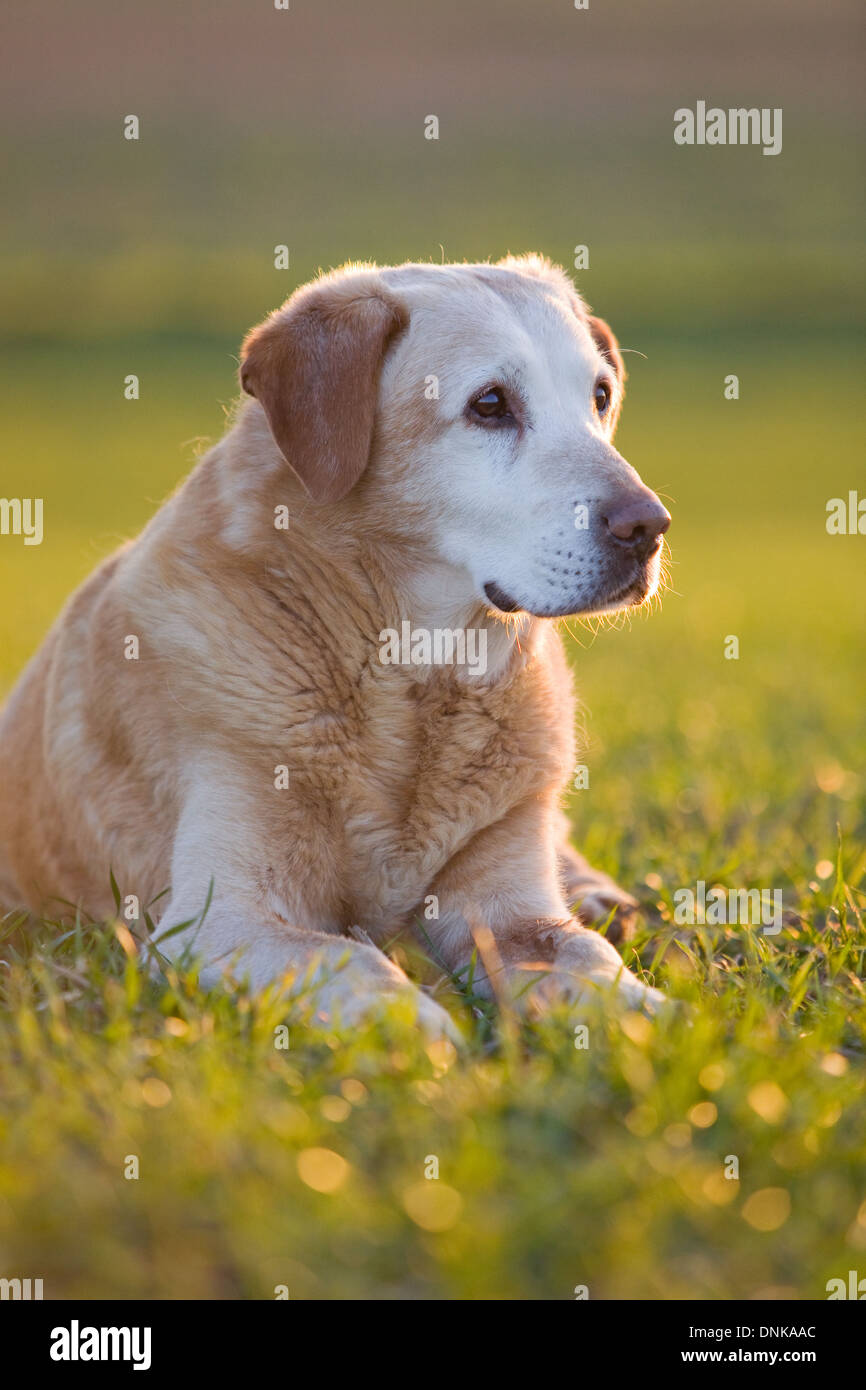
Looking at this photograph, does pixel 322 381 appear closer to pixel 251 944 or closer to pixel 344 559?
pixel 344 559

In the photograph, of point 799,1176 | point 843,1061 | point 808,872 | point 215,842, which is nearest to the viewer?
point 799,1176

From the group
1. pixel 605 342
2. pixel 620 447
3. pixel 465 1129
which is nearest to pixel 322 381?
pixel 605 342

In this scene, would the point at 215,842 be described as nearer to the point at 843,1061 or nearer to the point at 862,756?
the point at 843,1061

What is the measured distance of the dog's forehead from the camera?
3570 millimetres

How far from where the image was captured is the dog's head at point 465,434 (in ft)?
11.2

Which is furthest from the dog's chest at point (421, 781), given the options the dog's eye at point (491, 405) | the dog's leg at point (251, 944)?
the dog's eye at point (491, 405)

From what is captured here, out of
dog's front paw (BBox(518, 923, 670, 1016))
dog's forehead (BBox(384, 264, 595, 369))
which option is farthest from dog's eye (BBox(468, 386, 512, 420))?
dog's front paw (BBox(518, 923, 670, 1016))

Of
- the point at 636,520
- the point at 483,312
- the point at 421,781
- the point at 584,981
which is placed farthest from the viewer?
the point at 483,312

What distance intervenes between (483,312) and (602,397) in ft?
1.67

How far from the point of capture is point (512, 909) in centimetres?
355

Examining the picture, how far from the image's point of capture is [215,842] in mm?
3326

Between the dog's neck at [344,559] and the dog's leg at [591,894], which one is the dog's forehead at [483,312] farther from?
the dog's leg at [591,894]
